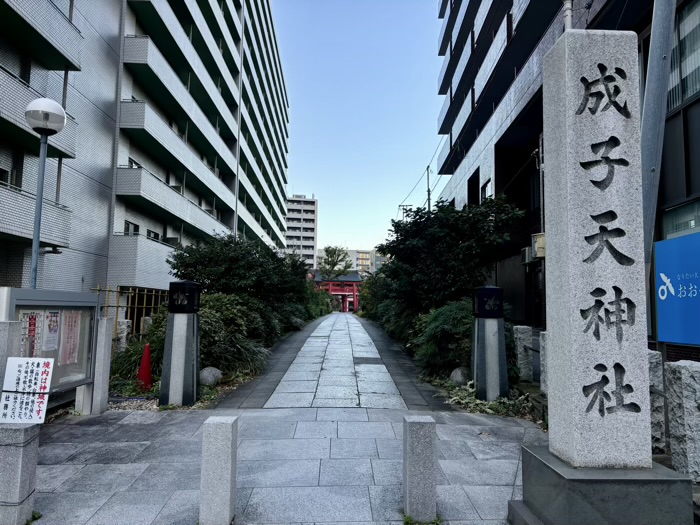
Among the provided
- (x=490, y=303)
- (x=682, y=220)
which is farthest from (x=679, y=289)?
(x=682, y=220)

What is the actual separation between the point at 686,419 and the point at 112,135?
1912 cm

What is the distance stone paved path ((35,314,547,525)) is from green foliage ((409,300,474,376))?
1.79m

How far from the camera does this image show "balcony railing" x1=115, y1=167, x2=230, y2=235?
1720 centimetres

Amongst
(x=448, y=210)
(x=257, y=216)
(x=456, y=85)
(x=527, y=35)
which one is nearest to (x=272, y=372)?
(x=448, y=210)

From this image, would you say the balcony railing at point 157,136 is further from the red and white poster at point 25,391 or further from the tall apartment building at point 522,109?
the red and white poster at point 25,391

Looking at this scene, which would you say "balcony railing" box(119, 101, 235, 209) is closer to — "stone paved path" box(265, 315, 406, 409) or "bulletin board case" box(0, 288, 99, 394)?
"stone paved path" box(265, 315, 406, 409)

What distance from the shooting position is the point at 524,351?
892cm

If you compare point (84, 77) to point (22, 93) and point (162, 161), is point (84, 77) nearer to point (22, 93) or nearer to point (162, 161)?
point (22, 93)

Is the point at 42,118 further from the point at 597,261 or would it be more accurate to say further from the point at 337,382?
the point at 597,261

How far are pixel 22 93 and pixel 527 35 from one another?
1517 centimetres

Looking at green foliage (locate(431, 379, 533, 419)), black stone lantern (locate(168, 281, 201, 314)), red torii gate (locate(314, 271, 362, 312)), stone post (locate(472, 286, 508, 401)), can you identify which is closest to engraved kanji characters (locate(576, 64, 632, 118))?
stone post (locate(472, 286, 508, 401))

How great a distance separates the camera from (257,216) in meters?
46.0

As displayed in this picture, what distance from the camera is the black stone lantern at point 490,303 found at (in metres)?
8.04

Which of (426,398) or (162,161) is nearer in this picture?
(426,398)
